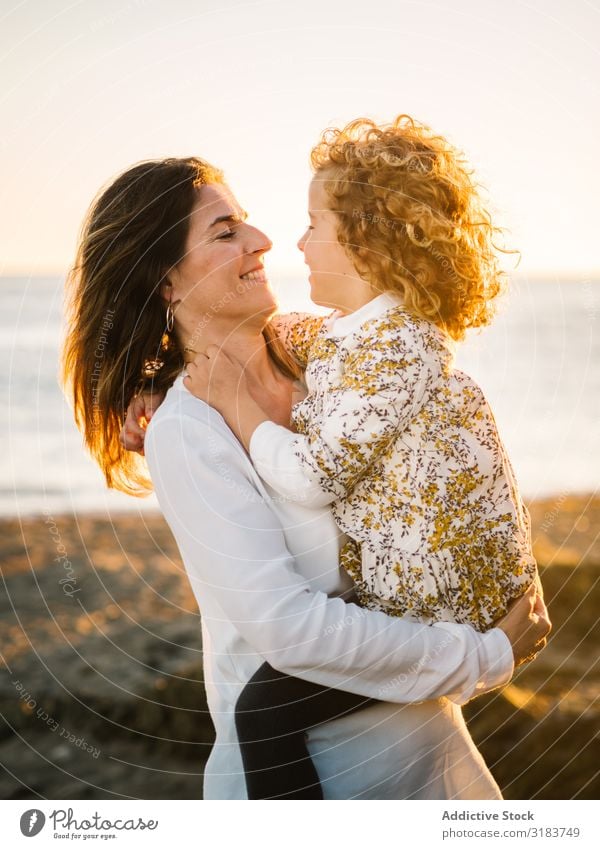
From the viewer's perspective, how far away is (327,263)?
217cm

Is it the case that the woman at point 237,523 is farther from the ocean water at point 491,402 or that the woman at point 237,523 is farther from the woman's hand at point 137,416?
the ocean water at point 491,402

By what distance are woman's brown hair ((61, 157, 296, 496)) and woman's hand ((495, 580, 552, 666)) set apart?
781 mm

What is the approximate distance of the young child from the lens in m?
1.88

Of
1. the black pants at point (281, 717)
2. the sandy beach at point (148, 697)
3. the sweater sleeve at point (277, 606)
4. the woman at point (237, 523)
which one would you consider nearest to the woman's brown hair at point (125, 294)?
the woman at point (237, 523)

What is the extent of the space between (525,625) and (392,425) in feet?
1.86

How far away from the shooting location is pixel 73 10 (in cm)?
311

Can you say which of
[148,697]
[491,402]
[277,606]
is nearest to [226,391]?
[277,606]

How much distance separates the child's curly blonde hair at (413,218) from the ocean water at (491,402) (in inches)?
21.1

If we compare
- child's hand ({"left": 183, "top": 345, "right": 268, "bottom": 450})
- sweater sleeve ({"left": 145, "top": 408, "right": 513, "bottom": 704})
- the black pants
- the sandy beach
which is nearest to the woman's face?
child's hand ({"left": 183, "top": 345, "right": 268, "bottom": 450})

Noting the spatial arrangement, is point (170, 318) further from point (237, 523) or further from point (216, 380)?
point (237, 523)

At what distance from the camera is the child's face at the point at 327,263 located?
83.7 inches

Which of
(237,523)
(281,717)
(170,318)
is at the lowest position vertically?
(281,717)
